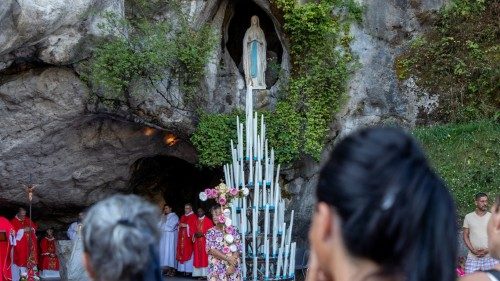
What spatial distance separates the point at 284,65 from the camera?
45.3ft

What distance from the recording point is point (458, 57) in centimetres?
1341

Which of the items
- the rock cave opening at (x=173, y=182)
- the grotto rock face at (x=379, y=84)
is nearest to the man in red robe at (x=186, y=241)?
the rock cave opening at (x=173, y=182)

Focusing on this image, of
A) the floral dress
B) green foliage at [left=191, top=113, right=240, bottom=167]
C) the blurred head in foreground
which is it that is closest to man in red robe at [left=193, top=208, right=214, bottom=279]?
green foliage at [left=191, top=113, right=240, bottom=167]

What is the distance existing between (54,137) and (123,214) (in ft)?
38.3

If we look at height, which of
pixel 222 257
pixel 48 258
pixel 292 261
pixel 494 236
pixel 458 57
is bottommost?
pixel 494 236

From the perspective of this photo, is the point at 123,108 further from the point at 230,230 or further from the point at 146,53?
the point at 230,230

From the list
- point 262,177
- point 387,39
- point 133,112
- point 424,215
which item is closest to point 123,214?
point 424,215

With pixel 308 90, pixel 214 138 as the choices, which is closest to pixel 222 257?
pixel 214 138

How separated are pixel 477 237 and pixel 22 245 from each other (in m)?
8.37

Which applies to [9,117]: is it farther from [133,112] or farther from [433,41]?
[433,41]

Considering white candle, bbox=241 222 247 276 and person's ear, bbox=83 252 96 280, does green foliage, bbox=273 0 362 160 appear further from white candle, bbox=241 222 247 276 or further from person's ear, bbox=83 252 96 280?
person's ear, bbox=83 252 96 280

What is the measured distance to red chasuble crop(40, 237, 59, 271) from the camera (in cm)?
1511

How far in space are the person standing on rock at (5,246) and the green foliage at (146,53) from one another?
109 inches

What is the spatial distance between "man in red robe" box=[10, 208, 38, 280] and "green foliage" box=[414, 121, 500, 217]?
679 centimetres
